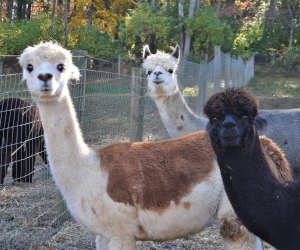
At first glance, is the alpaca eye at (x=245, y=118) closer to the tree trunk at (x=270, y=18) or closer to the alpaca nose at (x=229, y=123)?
the alpaca nose at (x=229, y=123)

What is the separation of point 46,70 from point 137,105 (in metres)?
3.90

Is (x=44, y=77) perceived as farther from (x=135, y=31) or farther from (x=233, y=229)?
(x=135, y=31)

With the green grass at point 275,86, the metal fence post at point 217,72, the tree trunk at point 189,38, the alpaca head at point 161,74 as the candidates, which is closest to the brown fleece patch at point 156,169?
the alpaca head at point 161,74

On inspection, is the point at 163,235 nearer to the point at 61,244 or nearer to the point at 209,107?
the point at 209,107

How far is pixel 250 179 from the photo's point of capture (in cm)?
389

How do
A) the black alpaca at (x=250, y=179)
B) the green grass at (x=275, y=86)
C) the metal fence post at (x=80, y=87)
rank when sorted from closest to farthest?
the black alpaca at (x=250, y=179)
the metal fence post at (x=80, y=87)
the green grass at (x=275, y=86)

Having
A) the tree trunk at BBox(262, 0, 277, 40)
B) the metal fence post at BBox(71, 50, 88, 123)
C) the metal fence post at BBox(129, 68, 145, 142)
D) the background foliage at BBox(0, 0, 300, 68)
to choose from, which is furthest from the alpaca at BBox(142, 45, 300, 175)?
the tree trunk at BBox(262, 0, 277, 40)

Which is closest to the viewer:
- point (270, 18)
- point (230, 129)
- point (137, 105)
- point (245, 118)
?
point (230, 129)

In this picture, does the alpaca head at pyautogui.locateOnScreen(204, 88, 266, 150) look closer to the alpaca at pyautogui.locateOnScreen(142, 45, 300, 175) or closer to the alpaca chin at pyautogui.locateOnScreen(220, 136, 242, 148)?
the alpaca chin at pyautogui.locateOnScreen(220, 136, 242, 148)

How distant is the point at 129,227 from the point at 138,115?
397 centimetres

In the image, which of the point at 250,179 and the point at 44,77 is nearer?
the point at 250,179

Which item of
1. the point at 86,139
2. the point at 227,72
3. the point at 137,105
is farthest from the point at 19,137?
the point at 227,72

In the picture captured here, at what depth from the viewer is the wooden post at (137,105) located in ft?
27.2

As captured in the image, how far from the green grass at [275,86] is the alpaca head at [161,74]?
1507 centimetres
